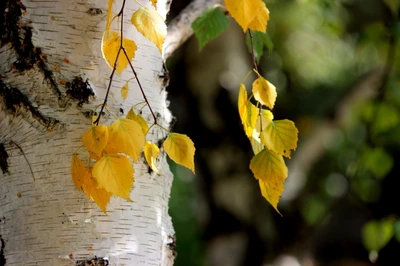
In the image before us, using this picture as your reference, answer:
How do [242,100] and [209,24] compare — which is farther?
[209,24]

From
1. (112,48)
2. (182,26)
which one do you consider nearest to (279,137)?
(112,48)

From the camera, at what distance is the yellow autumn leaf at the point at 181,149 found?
0.73 m

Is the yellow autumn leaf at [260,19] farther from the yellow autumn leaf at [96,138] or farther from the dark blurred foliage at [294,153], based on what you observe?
the dark blurred foliage at [294,153]

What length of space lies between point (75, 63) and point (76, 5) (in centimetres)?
8

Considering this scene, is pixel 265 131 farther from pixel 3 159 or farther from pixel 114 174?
pixel 3 159

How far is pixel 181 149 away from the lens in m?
0.73

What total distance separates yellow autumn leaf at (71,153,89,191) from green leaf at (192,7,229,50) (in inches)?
20.2

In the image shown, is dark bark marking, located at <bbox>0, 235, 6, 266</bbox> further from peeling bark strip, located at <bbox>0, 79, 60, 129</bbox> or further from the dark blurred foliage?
the dark blurred foliage

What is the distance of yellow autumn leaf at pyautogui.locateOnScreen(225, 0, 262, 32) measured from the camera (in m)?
0.67

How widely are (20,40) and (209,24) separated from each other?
46 cm

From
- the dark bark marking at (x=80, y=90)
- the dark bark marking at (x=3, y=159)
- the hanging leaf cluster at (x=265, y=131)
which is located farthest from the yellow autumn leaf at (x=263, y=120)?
the dark bark marking at (x=3, y=159)

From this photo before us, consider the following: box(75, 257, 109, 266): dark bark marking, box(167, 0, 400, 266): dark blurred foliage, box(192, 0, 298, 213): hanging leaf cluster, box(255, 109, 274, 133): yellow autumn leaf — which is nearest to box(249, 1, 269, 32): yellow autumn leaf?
box(192, 0, 298, 213): hanging leaf cluster

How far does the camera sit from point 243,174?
3.12 m

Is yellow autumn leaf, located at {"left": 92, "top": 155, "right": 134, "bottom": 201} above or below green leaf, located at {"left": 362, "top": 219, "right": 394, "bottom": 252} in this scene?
above
